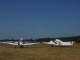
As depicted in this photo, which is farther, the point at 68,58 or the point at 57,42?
the point at 57,42

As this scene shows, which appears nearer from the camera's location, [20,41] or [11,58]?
[11,58]

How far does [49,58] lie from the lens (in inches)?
584

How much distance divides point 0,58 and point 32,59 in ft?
6.05

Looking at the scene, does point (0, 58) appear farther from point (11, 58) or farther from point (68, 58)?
point (68, 58)

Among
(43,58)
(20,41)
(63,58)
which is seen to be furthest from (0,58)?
(20,41)

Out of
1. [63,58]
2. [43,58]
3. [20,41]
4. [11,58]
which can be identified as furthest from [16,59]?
[20,41]

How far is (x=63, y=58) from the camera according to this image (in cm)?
1485

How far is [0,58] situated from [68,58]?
3999 millimetres

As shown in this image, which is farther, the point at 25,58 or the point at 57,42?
the point at 57,42

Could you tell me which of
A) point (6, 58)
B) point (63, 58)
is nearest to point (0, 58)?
point (6, 58)

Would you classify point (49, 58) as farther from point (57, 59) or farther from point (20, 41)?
point (20, 41)

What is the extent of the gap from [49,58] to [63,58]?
0.83m

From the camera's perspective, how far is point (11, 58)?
48.0 feet

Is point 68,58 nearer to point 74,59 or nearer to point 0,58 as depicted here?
point 74,59
